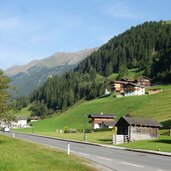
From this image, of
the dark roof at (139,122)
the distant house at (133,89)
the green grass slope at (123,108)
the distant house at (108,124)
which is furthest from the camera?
the distant house at (133,89)

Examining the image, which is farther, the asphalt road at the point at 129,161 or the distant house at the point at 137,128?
the distant house at the point at 137,128

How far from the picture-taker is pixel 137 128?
235ft

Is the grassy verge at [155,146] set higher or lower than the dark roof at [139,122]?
lower

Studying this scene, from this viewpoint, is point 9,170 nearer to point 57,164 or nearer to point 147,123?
point 57,164

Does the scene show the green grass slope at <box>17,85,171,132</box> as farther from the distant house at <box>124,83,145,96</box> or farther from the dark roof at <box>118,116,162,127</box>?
the dark roof at <box>118,116,162,127</box>

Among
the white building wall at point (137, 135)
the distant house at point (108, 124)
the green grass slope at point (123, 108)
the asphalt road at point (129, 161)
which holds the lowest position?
the asphalt road at point (129, 161)

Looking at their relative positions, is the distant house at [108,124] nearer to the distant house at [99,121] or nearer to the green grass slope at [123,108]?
the distant house at [99,121]

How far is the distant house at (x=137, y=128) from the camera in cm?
7088

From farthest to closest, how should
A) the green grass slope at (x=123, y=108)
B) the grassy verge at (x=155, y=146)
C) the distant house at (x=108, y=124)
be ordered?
the distant house at (x=108, y=124), the green grass slope at (x=123, y=108), the grassy verge at (x=155, y=146)

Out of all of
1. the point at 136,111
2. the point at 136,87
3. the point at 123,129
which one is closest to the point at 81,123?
the point at 136,111

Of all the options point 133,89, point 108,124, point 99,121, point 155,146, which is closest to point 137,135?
point 155,146

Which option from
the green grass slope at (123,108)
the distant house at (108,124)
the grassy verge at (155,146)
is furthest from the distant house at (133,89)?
the grassy verge at (155,146)

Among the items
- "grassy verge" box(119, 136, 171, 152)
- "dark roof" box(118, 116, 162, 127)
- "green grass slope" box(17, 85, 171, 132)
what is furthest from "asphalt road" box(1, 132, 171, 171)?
"green grass slope" box(17, 85, 171, 132)

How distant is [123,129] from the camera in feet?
240
